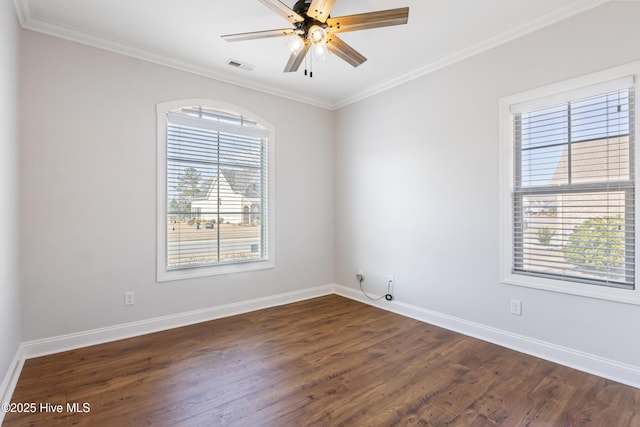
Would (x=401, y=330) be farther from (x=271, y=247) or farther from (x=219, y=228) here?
(x=219, y=228)

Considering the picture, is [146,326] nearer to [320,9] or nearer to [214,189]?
[214,189]

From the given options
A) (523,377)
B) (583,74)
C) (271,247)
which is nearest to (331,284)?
(271,247)

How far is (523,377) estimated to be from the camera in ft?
7.54

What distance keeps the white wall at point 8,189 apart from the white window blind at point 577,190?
3.89 metres

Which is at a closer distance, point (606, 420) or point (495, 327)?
point (606, 420)

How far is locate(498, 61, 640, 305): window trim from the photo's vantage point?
220 cm

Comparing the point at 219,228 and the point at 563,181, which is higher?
the point at 563,181

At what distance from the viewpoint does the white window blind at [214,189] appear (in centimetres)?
338

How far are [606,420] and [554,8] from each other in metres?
2.92

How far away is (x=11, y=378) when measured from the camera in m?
2.17

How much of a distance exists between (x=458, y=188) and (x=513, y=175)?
0.51 metres

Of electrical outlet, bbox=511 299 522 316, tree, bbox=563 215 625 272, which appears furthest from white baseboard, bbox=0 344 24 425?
tree, bbox=563 215 625 272

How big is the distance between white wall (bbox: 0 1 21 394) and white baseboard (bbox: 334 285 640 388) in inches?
137

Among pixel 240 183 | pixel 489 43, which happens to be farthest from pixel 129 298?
pixel 489 43
